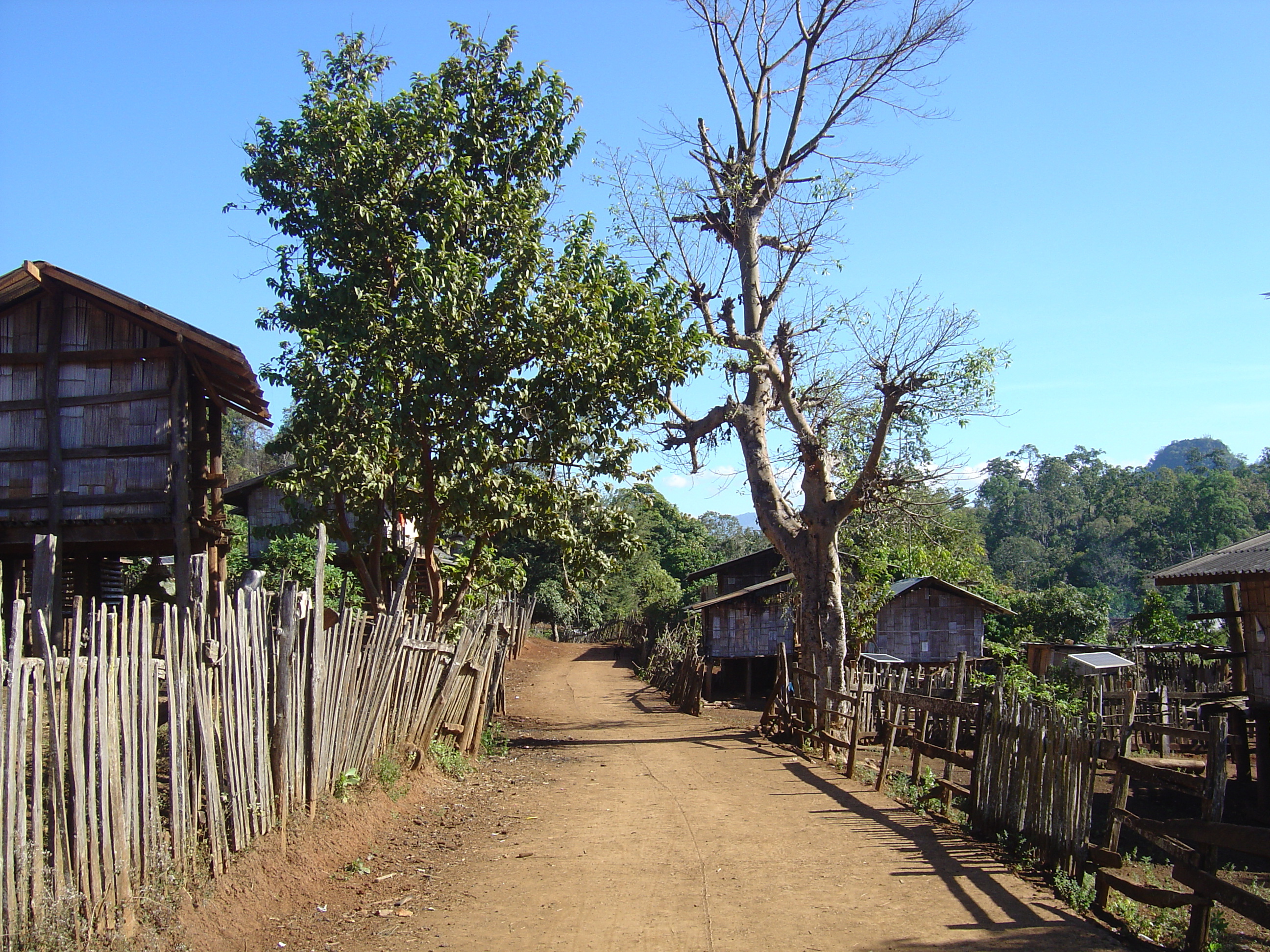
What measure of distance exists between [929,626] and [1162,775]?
2255 cm

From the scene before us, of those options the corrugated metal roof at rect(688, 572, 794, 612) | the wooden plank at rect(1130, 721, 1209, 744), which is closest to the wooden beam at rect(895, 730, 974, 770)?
the wooden plank at rect(1130, 721, 1209, 744)

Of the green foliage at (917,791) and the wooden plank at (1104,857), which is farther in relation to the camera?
the green foliage at (917,791)

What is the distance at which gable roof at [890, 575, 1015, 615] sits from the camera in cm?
2823

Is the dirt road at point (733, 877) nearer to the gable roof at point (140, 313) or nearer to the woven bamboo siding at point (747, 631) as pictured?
the gable roof at point (140, 313)

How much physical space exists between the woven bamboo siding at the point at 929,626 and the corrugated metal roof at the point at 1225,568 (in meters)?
10.3

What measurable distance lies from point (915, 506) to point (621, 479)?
703 centimetres

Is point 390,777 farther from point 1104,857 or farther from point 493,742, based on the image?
point 1104,857

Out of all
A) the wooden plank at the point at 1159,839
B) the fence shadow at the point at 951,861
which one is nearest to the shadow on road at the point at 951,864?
the fence shadow at the point at 951,861

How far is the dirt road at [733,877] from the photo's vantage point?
6109mm

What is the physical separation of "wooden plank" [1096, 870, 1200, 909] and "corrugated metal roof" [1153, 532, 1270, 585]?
35.4ft

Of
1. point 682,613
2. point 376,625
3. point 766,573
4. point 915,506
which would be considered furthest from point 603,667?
point 376,625

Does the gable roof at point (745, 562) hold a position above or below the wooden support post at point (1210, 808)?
above

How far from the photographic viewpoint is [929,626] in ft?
94.8

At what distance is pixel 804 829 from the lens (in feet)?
30.7
